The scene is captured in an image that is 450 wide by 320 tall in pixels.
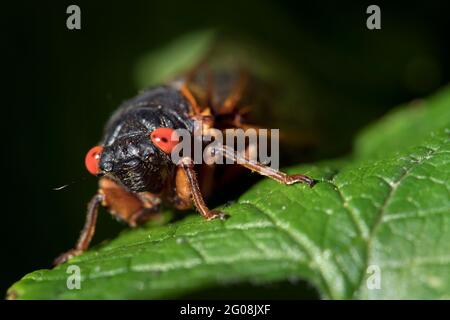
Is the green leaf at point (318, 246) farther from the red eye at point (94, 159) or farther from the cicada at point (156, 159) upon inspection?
the red eye at point (94, 159)

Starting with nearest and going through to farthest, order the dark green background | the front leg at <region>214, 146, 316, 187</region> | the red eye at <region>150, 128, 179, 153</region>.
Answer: the front leg at <region>214, 146, 316, 187</region>, the red eye at <region>150, 128, 179, 153</region>, the dark green background


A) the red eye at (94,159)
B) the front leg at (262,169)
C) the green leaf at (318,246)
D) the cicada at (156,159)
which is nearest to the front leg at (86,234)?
the cicada at (156,159)

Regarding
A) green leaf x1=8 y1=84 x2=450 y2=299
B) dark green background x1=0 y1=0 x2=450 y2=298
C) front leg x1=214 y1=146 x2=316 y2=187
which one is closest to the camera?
green leaf x1=8 y1=84 x2=450 y2=299

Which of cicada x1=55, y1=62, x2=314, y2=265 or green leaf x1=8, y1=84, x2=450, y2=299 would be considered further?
cicada x1=55, y1=62, x2=314, y2=265

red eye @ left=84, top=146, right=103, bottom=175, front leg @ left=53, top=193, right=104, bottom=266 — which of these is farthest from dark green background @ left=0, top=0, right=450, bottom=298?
red eye @ left=84, top=146, right=103, bottom=175

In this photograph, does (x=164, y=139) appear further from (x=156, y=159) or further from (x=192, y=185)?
(x=192, y=185)

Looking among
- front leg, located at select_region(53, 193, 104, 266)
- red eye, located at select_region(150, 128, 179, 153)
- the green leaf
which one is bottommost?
front leg, located at select_region(53, 193, 104, 266)

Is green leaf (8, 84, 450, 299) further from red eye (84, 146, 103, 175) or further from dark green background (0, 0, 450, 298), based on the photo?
dark green background (0, 0, 450, 298)
